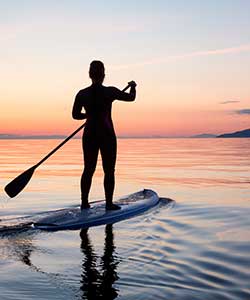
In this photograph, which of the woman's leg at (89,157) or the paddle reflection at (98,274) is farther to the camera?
the woman's leg at (89,157)

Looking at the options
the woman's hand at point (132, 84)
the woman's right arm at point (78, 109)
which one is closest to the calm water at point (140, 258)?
the woman's right arm at point (78, 109)

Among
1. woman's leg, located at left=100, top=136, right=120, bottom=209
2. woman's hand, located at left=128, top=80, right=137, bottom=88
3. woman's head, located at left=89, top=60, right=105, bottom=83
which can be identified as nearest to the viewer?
woman's head, located at left=89, top=60, right=105, bottom=83

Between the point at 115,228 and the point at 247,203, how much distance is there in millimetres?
3886

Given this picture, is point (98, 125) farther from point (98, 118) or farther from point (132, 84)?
point (132, 84)

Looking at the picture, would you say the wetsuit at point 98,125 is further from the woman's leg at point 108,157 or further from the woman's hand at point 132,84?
the woman's hand at point 132,84

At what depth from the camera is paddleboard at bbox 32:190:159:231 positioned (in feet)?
23.4

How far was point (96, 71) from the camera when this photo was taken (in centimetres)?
790

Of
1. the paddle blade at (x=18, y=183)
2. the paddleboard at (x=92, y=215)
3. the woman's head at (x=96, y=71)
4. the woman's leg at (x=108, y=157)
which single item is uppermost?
the woman's head at (x=96, y=71)

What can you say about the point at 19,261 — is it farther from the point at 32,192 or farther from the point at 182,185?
the point at 182,185

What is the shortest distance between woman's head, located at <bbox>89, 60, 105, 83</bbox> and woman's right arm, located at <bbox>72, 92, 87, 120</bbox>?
1.27 feet

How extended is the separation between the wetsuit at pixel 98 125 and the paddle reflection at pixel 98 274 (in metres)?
2.13

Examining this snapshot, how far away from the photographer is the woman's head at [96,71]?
791cm

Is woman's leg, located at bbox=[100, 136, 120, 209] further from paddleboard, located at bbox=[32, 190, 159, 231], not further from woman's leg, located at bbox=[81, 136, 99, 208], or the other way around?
paddleboard, located at bbox=[32, 190, 159, 231]

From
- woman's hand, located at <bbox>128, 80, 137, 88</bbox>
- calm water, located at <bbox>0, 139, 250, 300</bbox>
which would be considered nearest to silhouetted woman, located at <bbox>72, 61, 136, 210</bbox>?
woman's hand, located at <bbox>128, 80, 137, 88</bbox>
